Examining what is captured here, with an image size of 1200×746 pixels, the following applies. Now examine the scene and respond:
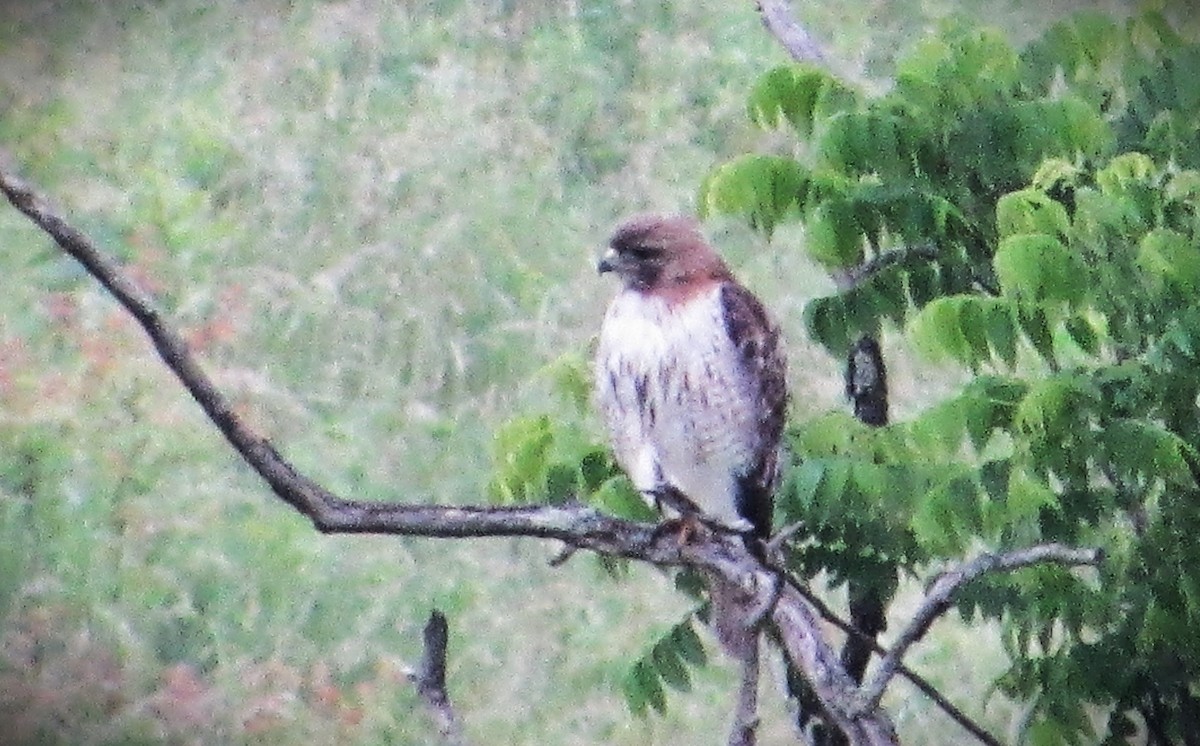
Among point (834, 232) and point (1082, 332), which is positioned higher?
point (834, 232)

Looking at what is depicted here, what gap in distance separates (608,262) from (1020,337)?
1.53 feet

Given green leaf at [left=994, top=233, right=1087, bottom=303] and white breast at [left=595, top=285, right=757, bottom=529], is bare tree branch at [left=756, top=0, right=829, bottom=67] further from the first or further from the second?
green leaf at [left=994, top=233, right=1087, bottom=303]

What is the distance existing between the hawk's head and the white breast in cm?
2

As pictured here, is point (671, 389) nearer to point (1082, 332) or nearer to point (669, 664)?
point (669, 664)

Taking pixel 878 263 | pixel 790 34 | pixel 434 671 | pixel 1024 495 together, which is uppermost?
pixel 790 34

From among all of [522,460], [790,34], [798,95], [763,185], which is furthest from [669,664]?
[790,34]

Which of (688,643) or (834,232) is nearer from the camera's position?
(834,232)

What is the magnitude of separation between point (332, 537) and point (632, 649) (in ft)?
1.26

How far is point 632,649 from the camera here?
1660 millimetres

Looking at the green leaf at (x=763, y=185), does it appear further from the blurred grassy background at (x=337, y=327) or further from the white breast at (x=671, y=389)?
the blurred grassy background at (x=337, y=327)

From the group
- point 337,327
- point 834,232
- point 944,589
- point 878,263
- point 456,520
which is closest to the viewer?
point 944,589

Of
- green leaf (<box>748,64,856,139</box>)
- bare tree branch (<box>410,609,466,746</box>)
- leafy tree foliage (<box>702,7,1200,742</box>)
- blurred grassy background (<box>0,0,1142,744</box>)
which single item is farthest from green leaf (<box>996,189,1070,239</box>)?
bare tree branch (<box>410,609,466,746</box>)

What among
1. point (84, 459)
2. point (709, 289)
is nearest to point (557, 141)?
point (709, 289)

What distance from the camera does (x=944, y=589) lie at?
1109mm
